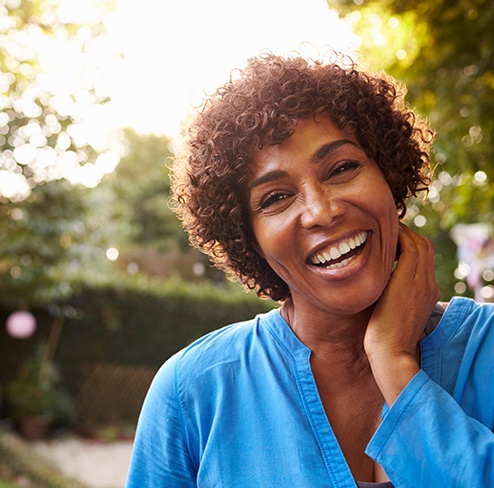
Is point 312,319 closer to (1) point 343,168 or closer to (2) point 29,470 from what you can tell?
(1) point 343,168

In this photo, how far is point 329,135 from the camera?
1.71 metres

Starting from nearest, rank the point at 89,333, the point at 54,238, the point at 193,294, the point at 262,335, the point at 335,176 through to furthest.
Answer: the point at 335,176 < the point at 262,335 < the point at 54,238 < the point at 89,333 < the point at 193,294

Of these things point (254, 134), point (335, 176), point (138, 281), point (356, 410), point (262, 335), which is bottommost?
point (356, 410)

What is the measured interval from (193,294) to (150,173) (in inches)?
871

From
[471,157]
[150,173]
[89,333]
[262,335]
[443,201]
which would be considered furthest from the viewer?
[150,173]

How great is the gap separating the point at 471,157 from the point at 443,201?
0.65m

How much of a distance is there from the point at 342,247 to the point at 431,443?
475mm

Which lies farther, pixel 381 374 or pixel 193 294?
pixel 193 294

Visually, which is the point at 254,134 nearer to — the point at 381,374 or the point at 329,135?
the point at 329,135

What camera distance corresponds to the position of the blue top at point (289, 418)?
1.43 meters

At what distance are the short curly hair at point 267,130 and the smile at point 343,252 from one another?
0.24 metres

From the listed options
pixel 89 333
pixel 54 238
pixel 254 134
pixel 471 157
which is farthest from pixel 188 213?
pixel 89 333

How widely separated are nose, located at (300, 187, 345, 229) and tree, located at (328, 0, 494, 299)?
2.23 metres

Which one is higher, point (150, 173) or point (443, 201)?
point (150, 173)
